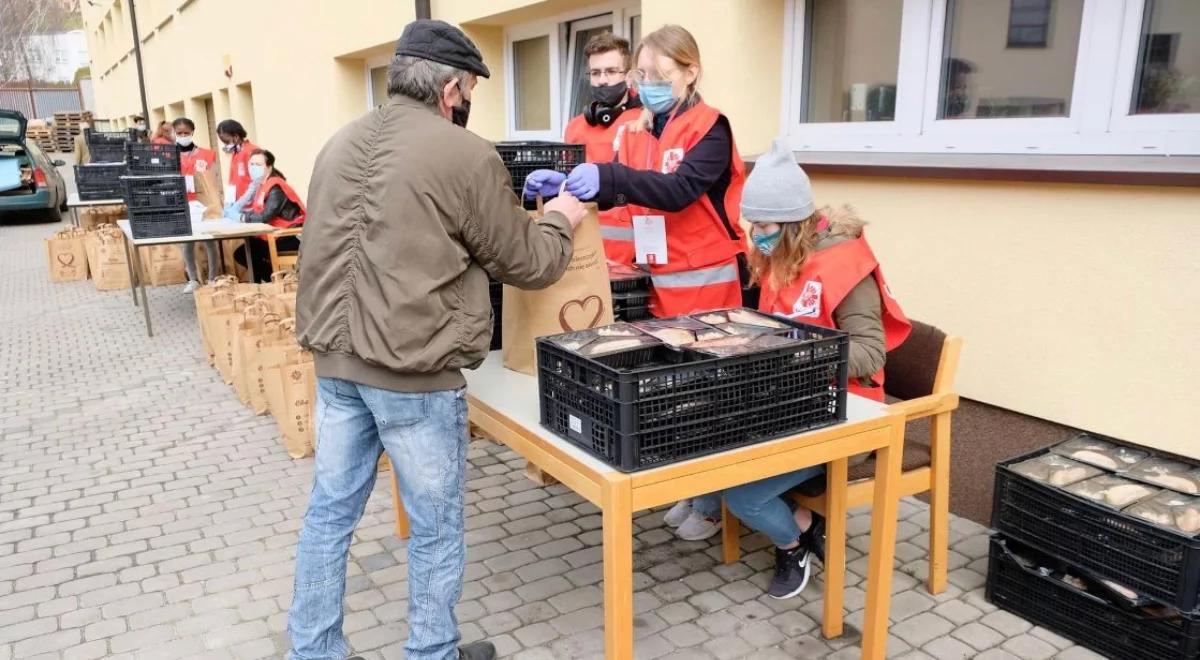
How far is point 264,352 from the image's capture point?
4641mm

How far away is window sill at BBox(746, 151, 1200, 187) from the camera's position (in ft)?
9.09

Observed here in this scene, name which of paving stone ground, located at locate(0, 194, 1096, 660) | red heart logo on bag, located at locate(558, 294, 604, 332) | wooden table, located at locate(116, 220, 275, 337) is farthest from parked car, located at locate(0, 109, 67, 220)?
red heart logo on bag, located at locate(558, 294, 604, 332)

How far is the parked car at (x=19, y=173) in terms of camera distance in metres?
14.5

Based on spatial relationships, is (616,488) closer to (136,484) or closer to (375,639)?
(375,639)

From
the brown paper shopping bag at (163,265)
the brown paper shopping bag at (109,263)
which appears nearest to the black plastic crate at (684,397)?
the brown paper shopping bag at (163,265)

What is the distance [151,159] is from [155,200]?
64cm

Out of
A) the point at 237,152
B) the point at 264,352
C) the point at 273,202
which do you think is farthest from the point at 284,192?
the point at 264,352

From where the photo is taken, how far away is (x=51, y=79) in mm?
47594

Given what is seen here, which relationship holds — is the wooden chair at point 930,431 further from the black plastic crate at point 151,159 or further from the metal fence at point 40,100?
the metal fence at point 40,100

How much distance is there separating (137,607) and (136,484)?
125 centimetres

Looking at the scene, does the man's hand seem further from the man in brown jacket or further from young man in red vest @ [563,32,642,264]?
young man in red vest @ [563,32,642,264]

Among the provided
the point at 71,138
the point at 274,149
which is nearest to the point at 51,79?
the point at 71,138

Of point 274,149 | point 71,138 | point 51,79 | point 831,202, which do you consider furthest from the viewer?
point 51,79

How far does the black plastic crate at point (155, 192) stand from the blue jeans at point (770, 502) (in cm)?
597
